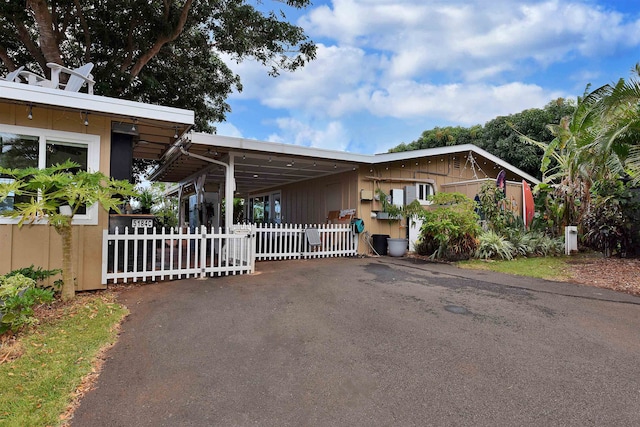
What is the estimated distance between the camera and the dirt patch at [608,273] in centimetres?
610

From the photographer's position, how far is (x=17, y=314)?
135 inches

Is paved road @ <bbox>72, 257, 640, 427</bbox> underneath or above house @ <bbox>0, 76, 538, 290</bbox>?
underneath

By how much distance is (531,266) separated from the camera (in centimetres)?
821

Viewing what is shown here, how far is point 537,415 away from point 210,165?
961 centimetres

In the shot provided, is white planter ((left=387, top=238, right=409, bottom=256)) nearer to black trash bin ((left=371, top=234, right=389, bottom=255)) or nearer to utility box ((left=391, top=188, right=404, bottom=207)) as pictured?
black trash bin ((left=371, top=234, right=389, bottom=255))

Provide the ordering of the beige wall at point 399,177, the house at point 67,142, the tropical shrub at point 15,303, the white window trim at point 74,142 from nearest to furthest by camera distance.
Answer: the tropical shrub at point 15,303 < the house at point 67,142 < the white window trim at point 74,142 < the beige wall at point 399,177

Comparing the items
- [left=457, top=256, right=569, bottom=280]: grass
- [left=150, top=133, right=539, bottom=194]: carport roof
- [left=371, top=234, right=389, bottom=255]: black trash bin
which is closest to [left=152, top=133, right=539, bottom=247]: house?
[left=150, top=133, right=539, bottom=194]: carport roof

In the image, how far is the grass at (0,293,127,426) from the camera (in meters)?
2.31

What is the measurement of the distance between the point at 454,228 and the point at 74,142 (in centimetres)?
844

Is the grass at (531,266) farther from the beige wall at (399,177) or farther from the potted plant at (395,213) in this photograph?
the beige wall at (399,177)

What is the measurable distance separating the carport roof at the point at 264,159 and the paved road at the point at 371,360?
3.86 meters

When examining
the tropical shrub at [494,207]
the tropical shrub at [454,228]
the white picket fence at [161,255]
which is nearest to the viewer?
the white picket fence at [161,255]

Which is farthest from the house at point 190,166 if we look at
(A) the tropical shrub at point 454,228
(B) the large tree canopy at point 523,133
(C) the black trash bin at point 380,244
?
(B) the large tree canopy at point 523,133

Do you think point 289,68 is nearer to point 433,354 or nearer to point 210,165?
point 210,165
